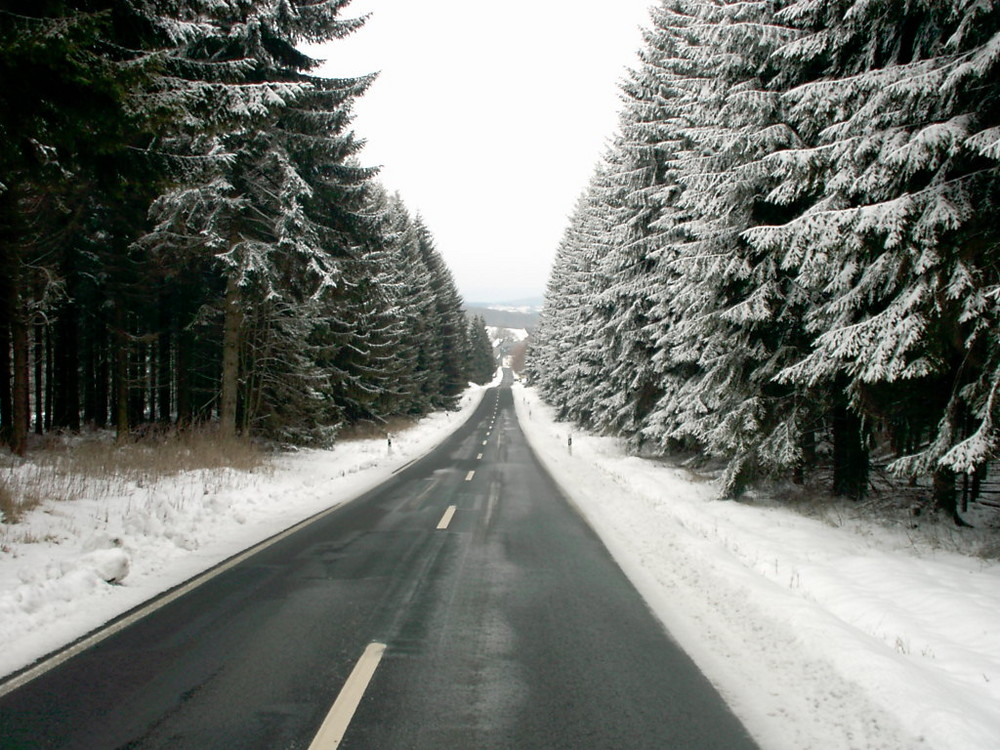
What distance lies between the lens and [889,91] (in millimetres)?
6777

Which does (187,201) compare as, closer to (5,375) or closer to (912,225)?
(5,375)

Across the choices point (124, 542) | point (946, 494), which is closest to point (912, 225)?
point (946, 494)

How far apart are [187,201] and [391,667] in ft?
41.2

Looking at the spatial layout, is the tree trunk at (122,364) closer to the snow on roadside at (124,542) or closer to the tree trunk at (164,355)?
the tree trunk at (164,355)

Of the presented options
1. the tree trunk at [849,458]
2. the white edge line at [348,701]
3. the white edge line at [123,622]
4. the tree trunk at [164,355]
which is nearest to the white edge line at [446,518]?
the white edge line at [123,622]

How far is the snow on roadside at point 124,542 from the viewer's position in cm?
499

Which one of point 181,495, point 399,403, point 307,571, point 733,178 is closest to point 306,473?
point 181,495

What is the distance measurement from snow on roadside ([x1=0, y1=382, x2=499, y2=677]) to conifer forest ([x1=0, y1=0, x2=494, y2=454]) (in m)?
4.29

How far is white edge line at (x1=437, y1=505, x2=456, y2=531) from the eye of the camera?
9.35 metres

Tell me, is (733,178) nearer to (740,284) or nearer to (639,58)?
(740,284)

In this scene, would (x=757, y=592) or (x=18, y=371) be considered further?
(x=18, y=371)

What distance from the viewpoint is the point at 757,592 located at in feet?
19.0

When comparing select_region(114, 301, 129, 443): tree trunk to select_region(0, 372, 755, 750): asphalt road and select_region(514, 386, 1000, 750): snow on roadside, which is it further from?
select_region(514, 386, 1000, 750): snow on roadside

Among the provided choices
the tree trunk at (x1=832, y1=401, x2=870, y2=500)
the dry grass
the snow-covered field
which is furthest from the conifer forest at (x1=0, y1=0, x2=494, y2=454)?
the tree trunk at (x1=832, y1=401, x2=870, y2=500)
